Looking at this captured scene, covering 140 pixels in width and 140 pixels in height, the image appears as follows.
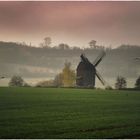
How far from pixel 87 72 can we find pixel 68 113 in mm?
780

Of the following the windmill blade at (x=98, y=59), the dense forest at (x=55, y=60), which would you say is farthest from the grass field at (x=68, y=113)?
the windmill blade at (x=98, y=59)

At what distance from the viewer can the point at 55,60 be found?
7941 mm

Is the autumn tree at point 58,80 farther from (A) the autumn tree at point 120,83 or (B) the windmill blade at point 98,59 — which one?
(A) the autumn tree at point 120,83

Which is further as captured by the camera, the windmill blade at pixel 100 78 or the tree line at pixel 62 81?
the windmill blade at pixel 100 78

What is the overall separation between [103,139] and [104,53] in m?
1.36

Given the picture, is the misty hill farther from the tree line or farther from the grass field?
the grass field

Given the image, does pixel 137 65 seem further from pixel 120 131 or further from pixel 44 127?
pixel 44 127

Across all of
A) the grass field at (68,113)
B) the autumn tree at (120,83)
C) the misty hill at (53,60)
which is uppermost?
the misty hill at (53,60)

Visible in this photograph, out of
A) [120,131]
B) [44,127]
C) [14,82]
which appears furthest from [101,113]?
[14,82]

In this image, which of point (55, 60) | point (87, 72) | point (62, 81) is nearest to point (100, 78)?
point (87, 72)

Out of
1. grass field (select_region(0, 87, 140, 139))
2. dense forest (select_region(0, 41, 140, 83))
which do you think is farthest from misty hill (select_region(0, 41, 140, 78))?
grass field (select_region(0, 87, 140, 139))

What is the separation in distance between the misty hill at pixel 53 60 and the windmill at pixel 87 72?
64 mm

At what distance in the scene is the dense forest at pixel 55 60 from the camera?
7.85m

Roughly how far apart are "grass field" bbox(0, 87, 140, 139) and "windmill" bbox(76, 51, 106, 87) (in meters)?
0.13
